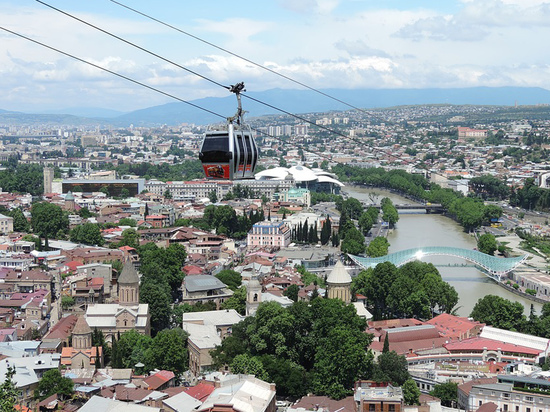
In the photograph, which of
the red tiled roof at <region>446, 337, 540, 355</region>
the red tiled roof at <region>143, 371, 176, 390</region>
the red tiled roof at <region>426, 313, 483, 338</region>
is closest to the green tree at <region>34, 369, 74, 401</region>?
the red tiled roof at <region>143, 371, 176, 390</region>

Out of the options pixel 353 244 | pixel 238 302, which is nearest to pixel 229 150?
pixel 238 302

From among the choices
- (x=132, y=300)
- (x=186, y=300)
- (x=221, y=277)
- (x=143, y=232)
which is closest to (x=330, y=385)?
(x=132, y=300)

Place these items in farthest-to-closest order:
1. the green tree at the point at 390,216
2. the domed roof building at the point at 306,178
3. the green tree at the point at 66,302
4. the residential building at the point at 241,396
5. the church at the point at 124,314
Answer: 1. the domed roof building at the point at 306,178
2. the green tree at the point at 390,216
3. the green tree at the point at 66,302
4. the church at the point at 124,314
5. the residential building at the point at 241,396

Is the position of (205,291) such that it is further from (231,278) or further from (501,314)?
(501,314)

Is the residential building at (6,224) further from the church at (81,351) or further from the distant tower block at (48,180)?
the church at (81,351)

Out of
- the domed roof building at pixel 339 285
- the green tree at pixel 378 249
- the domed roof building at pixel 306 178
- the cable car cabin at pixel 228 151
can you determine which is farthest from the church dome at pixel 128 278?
the domed roof building at pixel 306 178

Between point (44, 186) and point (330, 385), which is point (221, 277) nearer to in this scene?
point (330, 385)
